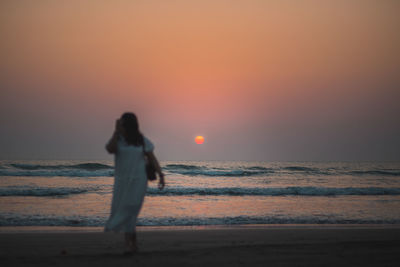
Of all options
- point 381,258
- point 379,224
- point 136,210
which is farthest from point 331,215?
point 136,210

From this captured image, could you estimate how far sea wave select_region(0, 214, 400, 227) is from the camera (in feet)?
31.7

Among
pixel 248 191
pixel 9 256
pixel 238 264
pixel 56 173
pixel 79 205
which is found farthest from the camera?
pixel 56 173

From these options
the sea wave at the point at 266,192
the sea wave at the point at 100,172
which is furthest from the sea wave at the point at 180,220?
the sea wave at the point at 100,172

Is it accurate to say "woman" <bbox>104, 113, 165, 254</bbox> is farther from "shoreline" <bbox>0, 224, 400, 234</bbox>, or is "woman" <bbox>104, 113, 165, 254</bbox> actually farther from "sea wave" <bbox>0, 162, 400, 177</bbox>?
"sea wave" <bbox>0, 162, 400, 177</bbox>

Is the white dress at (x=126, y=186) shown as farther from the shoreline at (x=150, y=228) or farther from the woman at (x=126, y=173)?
the shoreline at (x=150, y=228)

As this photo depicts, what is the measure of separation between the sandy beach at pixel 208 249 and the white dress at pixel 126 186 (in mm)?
515

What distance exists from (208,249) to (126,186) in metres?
1.72

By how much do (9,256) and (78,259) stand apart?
1057mm

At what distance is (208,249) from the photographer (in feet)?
19.3

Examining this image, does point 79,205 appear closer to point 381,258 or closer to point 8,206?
point 8,206

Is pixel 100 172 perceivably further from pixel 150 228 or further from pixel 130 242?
pixel 130 242

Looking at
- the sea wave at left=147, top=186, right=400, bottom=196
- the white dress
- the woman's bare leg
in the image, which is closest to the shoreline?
the woman's bare leg

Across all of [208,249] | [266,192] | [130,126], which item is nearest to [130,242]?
[208,249]

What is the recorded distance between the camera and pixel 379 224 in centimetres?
1036
